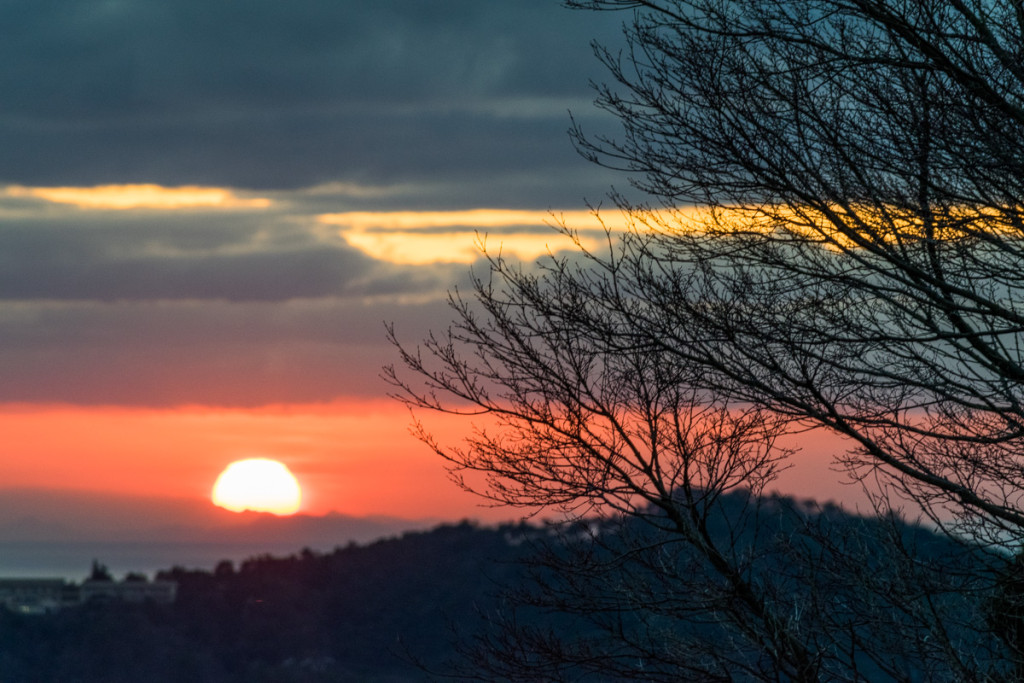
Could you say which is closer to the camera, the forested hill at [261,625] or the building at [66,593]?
the forested hill at [261,625]

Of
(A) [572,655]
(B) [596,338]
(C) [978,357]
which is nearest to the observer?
(C) [978,357]

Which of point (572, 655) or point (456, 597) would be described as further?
point (456, 597)

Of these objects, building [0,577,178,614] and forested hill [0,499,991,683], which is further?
building [0,577,178,614]

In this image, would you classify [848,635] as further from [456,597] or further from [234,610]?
[234,610]

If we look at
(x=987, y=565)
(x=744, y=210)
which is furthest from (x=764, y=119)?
(x=987, y=565)

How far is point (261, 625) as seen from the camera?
64.1m

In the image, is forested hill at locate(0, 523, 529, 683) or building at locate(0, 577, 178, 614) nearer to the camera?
forested hill at locate(0, 523, 529, 683)

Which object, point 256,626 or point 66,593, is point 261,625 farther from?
point 66,593

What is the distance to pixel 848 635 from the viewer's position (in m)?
10.0

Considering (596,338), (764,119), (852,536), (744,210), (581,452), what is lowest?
(852,536)

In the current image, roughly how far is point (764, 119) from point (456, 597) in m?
34.3

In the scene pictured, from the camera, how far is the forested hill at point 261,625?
51156 mm

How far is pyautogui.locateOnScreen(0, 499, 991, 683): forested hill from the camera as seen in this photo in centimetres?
5116

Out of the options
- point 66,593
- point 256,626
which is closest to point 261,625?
point 256,626
